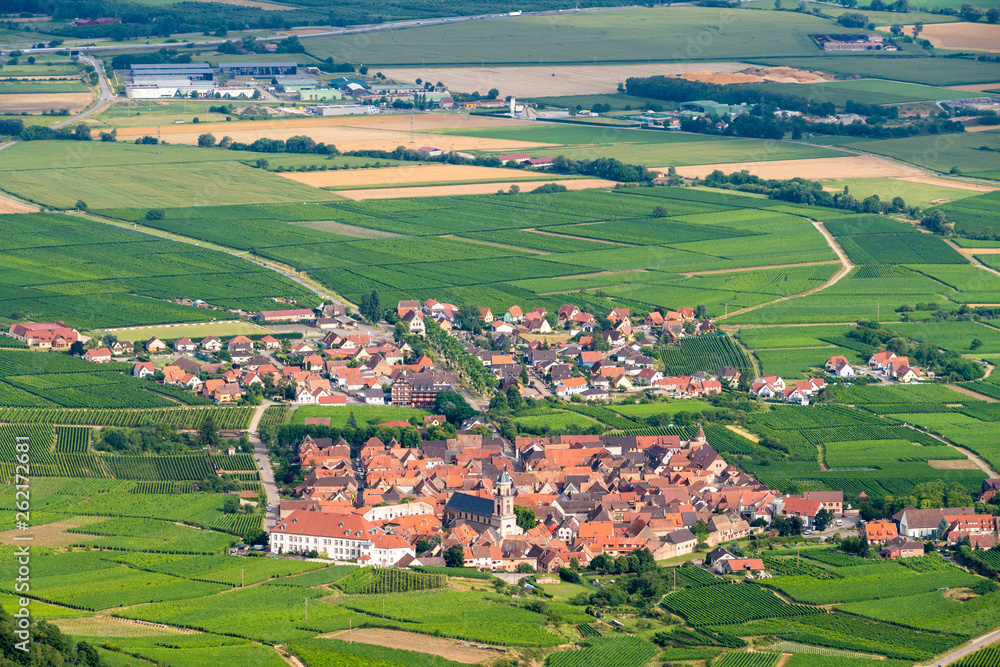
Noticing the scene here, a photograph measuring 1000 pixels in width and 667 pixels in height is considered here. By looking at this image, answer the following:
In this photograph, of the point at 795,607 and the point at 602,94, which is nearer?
the point at 795,607

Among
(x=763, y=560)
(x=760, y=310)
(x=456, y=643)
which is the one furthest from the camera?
(x=760, y=310)

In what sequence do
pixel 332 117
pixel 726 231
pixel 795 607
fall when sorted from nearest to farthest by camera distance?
pixel 795 607, pixel 726 231, pixel 332 117

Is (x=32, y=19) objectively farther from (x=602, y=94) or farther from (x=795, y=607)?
(x=795, y=607)

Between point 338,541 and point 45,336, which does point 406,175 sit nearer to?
point 45,336

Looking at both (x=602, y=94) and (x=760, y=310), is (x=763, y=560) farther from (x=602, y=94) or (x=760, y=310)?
(x=602, y=94)

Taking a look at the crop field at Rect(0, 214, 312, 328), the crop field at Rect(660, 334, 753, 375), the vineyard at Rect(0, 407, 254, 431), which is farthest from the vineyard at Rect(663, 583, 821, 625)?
the crop field at Rect(0, 214, 312, 328)

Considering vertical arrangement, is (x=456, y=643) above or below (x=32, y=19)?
below

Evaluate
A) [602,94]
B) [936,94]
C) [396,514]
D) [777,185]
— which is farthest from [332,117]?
[396,514]

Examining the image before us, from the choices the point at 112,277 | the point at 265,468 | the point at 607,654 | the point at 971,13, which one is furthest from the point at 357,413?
the point at 971,13
